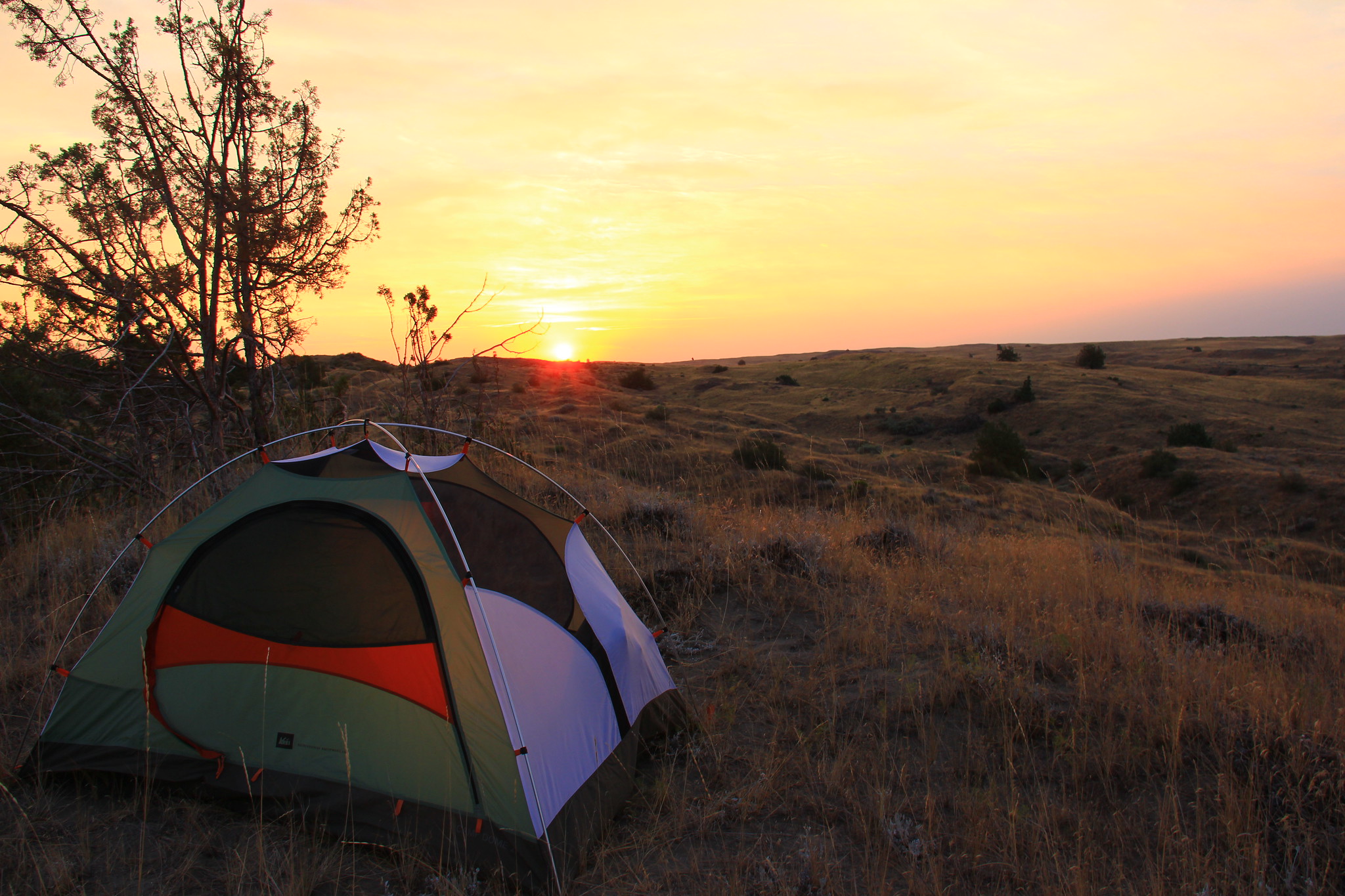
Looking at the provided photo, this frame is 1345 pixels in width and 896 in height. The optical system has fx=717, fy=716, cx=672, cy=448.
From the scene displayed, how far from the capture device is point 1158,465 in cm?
2361

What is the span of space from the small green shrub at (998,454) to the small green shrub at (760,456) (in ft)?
28.1

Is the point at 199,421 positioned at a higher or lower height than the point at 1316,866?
higher

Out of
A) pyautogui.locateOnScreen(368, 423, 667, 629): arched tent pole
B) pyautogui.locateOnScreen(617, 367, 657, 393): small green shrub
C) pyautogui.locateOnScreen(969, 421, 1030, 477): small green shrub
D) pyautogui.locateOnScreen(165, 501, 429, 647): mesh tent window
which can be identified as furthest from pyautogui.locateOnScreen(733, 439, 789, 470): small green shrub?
pyautogui.locateOnScreen(617, 367, 657, 393): small green shrub

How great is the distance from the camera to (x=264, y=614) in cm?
363

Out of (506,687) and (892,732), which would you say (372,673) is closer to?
(506,687)

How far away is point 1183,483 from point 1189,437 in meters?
8.29

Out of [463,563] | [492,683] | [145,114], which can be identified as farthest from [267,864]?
[145,114]

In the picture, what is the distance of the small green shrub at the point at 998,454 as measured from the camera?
23.0 meters

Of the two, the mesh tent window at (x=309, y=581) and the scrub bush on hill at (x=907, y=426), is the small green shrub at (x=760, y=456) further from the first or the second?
the scrub bush on hill at (x=907, y=426)

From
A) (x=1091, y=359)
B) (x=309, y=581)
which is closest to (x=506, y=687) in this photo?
(x=309, y=581)

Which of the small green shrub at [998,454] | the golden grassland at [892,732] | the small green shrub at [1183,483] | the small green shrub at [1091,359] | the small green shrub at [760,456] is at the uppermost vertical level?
the small green shrub at [1091,359]

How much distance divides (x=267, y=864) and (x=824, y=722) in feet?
9.07

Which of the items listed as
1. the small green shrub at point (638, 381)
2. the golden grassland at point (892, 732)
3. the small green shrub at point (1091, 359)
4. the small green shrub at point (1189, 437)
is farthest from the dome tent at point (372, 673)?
the small green shrub at point (1091, 359)

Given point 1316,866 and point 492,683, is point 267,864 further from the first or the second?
point 1316,866
